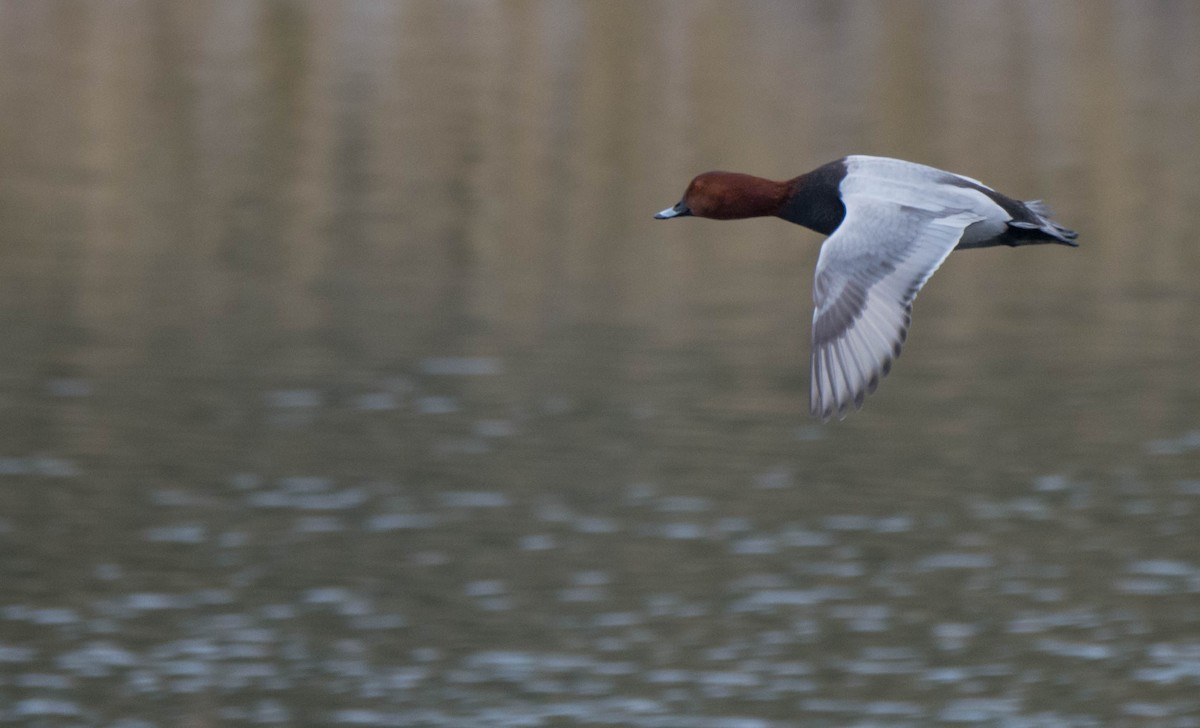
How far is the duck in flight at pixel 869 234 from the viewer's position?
6648 millimetres

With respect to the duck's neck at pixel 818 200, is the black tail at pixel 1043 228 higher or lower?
lower

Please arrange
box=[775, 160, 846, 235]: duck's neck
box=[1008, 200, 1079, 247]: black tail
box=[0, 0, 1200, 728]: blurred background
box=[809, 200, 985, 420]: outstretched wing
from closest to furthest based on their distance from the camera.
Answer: box=[809, 200, 985, 420]: outstretched wing, box=[1008, 200, 1079, 247]: black tail, box=[775, 160, 846, 235]: duck's neck, box=[0, 0, 1200, 728]: blurred background

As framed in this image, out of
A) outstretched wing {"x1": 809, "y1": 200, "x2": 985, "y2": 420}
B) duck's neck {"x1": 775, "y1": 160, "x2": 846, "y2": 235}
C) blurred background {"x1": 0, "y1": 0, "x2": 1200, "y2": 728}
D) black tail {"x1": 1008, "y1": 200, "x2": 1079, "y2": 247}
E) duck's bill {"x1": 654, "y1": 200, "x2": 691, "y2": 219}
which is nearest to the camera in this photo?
outstretched wing {"x1": 809, "y1": 200, "x2": 985, "y2": 420}

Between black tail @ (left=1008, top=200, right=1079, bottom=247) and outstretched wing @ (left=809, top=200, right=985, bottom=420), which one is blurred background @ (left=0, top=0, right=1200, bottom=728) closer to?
black tail @ (left=1008, top=200, right=1079, bottom=247)

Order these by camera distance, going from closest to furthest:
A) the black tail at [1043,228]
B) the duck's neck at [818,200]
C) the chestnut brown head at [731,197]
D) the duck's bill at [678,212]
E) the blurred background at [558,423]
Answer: the black tail at [1043,228] < the duck's neck at [818,200] < the chestnut brown head at [731,197] < the duck's bill at [678,212] < the blurred background at [558,423]

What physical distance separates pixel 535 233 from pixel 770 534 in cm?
905

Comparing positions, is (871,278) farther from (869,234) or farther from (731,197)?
(731,197)

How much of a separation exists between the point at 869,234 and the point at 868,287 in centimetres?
26

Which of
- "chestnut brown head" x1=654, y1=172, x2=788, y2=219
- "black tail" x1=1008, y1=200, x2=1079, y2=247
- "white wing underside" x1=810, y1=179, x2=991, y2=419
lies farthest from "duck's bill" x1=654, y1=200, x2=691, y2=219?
"black tail" x1=1008, y1=200, x2=1079, y2=247

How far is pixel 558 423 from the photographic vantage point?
1512 centimetres

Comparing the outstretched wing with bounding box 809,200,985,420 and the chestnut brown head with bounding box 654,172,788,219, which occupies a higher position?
the chestnut brown head with bounding box 654,172,788,219

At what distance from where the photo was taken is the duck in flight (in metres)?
6.65

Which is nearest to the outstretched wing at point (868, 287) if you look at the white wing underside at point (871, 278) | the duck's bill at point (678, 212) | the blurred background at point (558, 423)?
the white wing underside at point (871, 278)

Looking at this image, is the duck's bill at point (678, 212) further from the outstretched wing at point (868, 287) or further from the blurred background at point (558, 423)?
Answer: the blurred background at point (558, 423)
